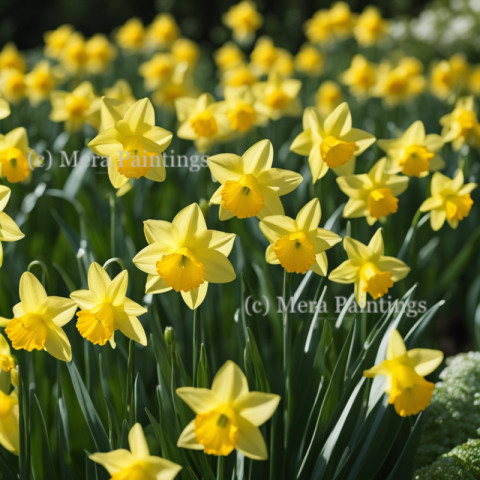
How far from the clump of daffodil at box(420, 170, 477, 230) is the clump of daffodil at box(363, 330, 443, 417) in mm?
610

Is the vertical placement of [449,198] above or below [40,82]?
above

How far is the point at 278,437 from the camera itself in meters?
1.59

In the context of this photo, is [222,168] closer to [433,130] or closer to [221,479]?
[221,479]

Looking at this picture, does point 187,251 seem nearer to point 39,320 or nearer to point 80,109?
point 39,320

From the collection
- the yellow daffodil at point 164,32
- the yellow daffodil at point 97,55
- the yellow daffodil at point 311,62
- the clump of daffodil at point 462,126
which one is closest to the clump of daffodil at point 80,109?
the clump of daffodil at point 462,126

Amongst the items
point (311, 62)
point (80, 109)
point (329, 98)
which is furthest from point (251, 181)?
point (311, 62)

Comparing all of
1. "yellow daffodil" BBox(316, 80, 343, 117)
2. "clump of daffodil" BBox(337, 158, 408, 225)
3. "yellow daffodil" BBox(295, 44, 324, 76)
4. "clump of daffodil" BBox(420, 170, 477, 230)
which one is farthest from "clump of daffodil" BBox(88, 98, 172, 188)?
"yellow daffodil" BBox(295, 44, 324, 76)

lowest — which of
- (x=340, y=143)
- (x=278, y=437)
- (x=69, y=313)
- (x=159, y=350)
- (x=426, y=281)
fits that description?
(x=426, y=281)

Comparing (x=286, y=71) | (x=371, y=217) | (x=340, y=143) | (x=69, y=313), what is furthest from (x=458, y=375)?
(x=286, y=71)

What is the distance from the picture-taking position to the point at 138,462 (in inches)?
46.0

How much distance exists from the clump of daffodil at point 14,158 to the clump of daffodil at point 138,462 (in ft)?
2.86

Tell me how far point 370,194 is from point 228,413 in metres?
0.81

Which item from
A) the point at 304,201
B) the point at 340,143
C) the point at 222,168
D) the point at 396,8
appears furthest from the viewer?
the point at 396,8

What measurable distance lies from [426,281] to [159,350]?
1.50 m
